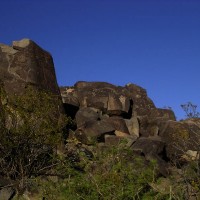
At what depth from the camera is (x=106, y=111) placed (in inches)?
1551

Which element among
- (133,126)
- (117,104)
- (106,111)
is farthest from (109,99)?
(133,126)

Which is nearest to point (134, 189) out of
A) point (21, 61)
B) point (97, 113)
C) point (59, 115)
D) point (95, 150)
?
point (95, 150)

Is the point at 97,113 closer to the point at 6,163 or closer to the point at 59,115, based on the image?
the point at 59,115

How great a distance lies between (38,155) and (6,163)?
A: 1.88 meters

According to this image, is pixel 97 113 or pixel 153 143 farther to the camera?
pixel 97 113

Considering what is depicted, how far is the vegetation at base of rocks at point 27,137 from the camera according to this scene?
69.4 ft

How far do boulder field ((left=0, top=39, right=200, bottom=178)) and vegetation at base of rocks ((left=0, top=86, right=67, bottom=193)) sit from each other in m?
2.06

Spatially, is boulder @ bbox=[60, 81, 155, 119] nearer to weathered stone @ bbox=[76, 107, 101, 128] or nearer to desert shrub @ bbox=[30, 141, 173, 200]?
weathered stone @ bbox=[76, 107, 101, 128]

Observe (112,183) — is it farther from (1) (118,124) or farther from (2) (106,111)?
(2) (106,111)

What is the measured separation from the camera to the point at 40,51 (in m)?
31.1

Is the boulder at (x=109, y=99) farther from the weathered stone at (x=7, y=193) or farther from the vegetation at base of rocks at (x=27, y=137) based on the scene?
the weathered stone at (x=7, y=193)

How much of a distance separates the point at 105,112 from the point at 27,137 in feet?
60.0

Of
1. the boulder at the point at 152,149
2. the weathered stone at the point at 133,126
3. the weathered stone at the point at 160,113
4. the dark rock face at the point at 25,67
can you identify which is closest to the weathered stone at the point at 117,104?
the weathered stone at the point at 133,126

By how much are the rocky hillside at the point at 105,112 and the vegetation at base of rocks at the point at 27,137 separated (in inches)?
32.8
